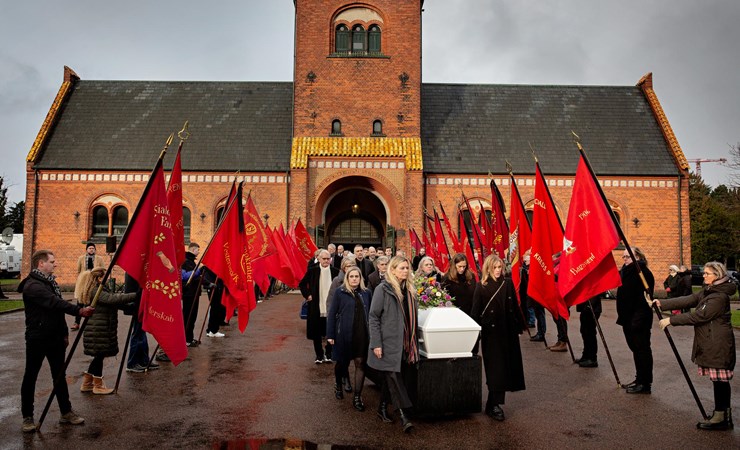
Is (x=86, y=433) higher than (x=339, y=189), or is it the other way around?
(x=339, y=189)

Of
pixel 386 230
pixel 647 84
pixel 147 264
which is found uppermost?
pixel 647 84

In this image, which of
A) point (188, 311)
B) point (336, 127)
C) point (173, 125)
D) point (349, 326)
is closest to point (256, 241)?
point (188, 311)

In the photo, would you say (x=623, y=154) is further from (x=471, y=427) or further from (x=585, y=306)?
(x=471, y=427)

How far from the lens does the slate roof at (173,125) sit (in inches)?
1025

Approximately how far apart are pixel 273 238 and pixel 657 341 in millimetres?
9861

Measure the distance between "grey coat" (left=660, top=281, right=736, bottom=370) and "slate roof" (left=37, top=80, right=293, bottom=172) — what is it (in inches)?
838

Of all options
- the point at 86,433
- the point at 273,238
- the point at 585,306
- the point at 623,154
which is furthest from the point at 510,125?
the point at 86,433

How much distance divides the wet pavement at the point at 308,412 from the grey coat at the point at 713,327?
783mm

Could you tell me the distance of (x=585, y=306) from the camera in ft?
31.7

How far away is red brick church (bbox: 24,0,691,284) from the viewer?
24.3 m

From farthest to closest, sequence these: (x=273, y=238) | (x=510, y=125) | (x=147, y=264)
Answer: (x=510, y=125)
(x=273, y=238)
(x=147, y=264)

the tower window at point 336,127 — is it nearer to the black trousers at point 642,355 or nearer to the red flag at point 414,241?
the red flag at point 414,241

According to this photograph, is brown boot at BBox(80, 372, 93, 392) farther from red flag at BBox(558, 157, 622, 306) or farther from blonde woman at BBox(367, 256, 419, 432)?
red flag at BBox(558, 157, 622, 306)

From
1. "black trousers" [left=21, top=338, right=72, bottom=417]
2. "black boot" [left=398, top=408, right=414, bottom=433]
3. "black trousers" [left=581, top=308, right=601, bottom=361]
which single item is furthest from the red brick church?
"black trousers" [left=21, top=338, right=72, bottom=417]
